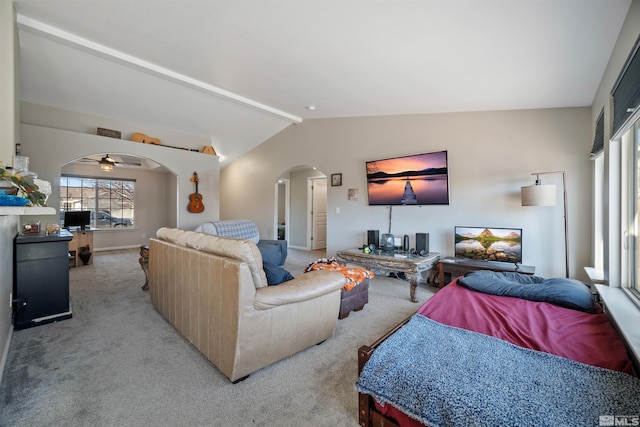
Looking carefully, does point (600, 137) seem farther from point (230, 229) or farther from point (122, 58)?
point (122, 58)

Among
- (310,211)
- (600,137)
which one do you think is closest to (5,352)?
(600,137)

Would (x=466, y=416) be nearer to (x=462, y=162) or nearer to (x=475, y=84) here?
(x=475, y=84)

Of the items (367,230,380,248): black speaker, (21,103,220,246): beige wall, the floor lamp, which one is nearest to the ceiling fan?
(21,103,220,246): beige wall

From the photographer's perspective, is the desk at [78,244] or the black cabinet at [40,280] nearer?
the black cabinet at [40,280]

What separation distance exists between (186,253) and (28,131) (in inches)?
154

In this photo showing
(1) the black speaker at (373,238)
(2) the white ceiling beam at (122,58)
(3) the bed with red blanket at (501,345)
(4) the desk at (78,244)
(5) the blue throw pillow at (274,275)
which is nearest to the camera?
(3) the bed with red blanket at (501,345)

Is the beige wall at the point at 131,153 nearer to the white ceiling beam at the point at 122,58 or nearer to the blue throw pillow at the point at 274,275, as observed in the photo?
the white ceiling beam at the point at 122,58

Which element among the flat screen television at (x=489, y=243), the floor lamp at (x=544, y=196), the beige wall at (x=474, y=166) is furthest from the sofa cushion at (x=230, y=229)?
the floor lamp at (x=544, y=196)

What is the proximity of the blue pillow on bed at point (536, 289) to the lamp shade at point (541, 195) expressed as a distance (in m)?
1.23

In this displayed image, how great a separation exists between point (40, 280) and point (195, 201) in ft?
10.2

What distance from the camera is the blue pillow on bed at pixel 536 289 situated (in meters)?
1.72

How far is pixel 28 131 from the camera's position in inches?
154

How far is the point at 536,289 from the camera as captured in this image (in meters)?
1.89

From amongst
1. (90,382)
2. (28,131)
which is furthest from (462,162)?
(28,131)
